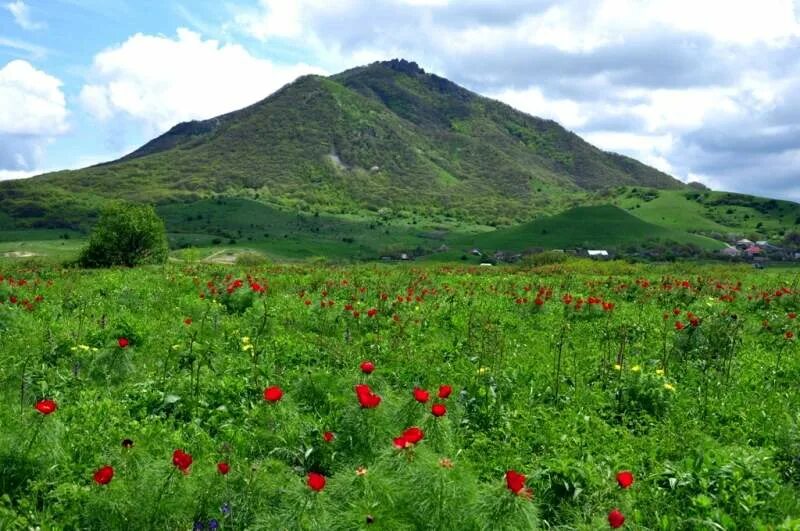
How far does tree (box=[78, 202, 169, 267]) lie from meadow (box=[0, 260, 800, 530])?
26.2m

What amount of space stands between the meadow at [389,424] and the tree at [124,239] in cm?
2620

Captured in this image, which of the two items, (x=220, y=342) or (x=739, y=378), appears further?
(x=220, y=342)

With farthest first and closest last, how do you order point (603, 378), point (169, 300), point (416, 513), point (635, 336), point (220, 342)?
point (169, 300)
point (635, 336)
point (220, 342)
point (603, 378)
point (416, 513)

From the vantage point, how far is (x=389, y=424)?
5719 mm

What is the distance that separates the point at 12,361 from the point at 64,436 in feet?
14.2

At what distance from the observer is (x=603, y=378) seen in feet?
31.7

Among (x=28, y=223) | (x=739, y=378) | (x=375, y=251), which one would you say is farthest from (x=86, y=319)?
(x=28, y=223)

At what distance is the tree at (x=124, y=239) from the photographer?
39125mm

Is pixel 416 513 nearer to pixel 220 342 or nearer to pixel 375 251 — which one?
pixel 220 342

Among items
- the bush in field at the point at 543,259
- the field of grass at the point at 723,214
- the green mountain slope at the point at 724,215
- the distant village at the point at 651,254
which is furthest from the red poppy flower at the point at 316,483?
the field of grass at the point at 723,214

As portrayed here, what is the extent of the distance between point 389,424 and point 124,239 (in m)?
38.3

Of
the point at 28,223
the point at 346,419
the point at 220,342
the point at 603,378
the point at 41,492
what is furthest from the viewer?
the point at 28,223

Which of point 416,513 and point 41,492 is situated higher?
point 416,513

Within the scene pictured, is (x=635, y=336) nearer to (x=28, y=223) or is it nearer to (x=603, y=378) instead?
(x=603, y=378)
